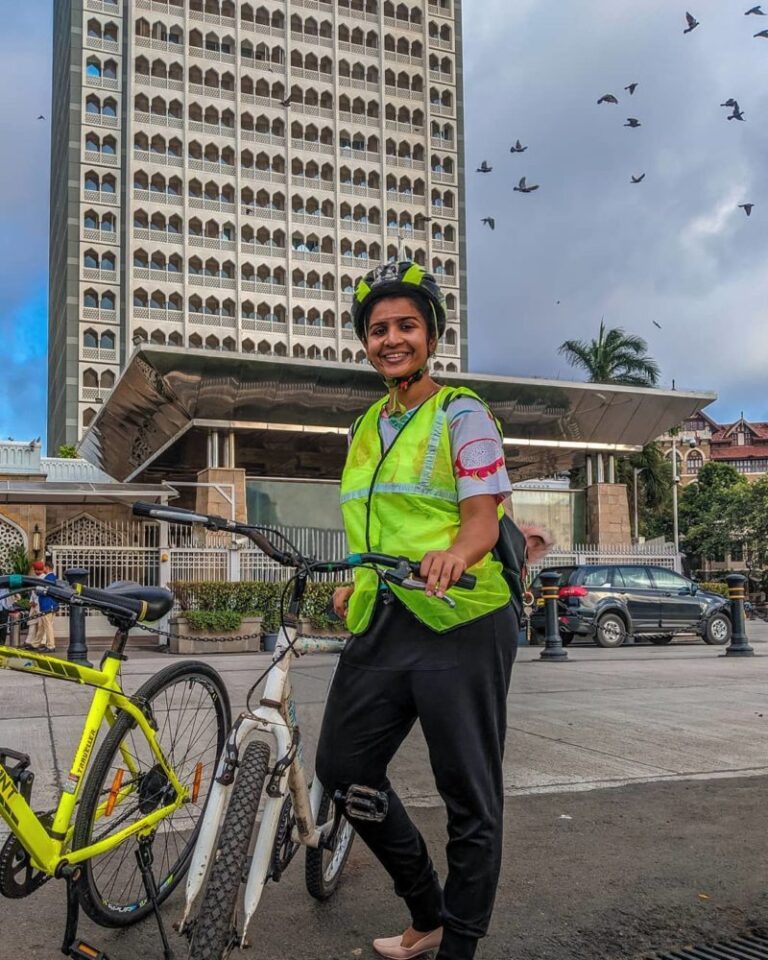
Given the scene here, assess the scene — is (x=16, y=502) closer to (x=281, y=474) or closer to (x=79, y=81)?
(x=281, y=474)

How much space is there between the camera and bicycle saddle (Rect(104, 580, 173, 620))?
3.05 metres

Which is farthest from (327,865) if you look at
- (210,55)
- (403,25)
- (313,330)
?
(403,25)

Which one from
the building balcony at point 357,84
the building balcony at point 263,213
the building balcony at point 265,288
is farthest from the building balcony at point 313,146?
the building balcony at point 265,288

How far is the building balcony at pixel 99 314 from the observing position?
6781 centimetres

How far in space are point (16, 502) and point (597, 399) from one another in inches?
606

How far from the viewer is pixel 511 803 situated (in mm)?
4637

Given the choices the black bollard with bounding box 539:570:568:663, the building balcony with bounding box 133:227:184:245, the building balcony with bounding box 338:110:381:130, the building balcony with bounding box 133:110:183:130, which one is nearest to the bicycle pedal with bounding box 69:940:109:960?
the black bollard with bounding box 539:570:568:663

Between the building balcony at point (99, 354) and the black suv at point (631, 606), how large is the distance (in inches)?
2216

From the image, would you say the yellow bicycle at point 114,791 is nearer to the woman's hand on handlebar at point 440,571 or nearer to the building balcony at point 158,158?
the woman's hand on handlebar at point 440,571

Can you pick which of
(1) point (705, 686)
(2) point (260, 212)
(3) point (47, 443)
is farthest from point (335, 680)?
(3) point (47, 443)

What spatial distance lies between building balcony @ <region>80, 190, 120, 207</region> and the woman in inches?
2819

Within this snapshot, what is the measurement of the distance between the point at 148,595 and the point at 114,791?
0.61 metres

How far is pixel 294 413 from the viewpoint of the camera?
22969 millimetres

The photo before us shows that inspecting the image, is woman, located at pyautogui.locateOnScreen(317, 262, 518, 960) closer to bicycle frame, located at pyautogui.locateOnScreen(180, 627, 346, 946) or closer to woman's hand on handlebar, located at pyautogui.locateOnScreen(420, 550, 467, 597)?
woman's hand on handlebar, located at pyautogui.locateOnScreen(420, 550, 467, 597)
